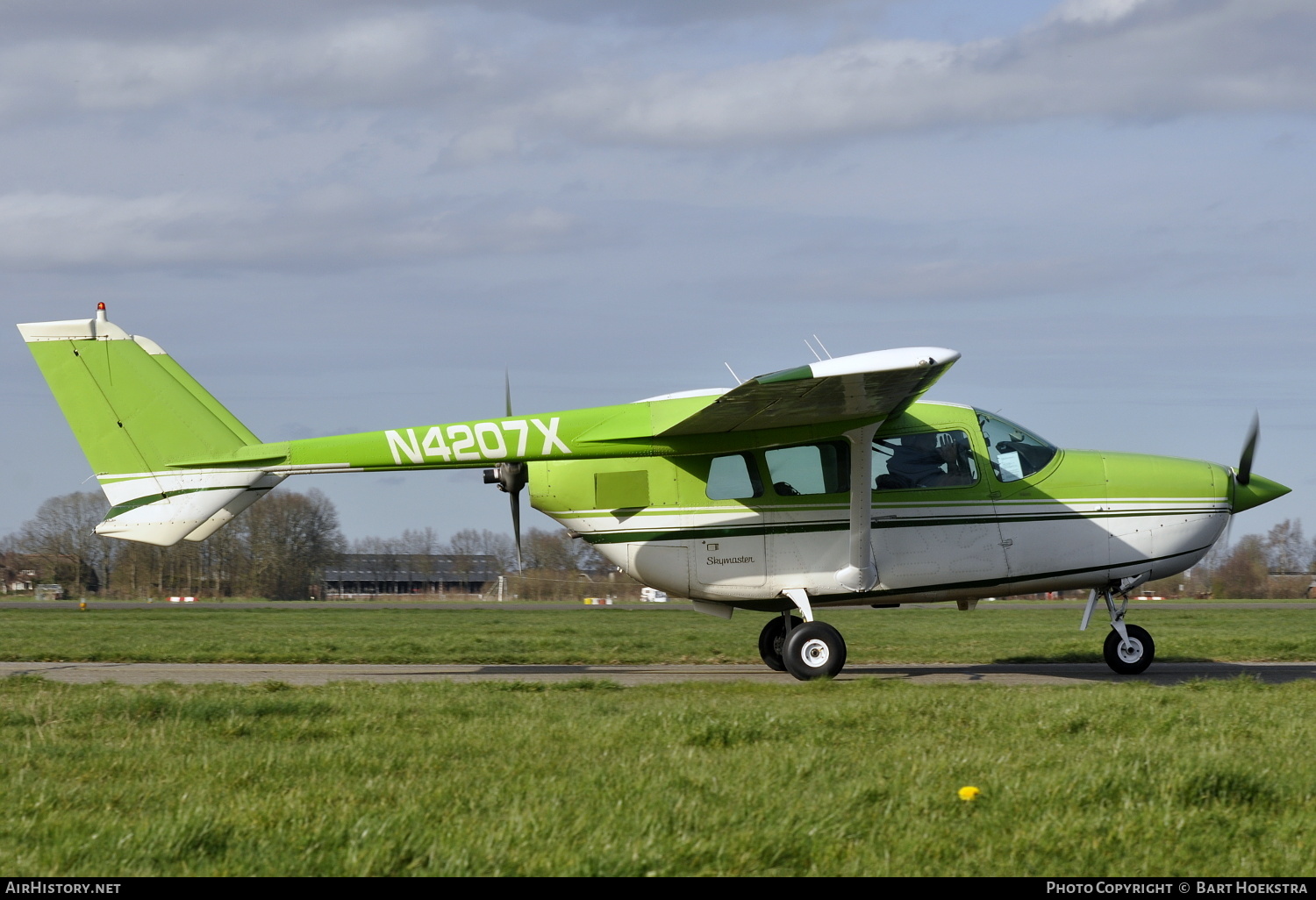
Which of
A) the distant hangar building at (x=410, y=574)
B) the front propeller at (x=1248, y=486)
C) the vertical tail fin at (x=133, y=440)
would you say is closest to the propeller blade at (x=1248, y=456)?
the front propeller at (x=1248, y=486)

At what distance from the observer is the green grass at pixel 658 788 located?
4.73 m

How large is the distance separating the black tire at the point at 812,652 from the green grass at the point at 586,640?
3.50 meters

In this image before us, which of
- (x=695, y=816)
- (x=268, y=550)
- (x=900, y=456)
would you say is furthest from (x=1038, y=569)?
(x=268, y=550)

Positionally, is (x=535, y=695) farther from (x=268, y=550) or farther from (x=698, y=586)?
(x=268, y=550)

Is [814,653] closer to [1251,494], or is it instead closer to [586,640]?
[1251,494]

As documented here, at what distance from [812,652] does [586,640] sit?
304 inches

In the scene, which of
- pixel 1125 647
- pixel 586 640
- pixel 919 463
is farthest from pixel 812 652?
pixel 586 640

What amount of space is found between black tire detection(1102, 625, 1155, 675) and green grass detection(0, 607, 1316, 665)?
2.23 m

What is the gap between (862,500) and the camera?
12938 mm

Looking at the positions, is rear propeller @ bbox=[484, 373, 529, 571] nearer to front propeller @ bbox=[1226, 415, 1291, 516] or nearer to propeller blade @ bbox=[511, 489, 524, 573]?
propeller blade @ bbox=[511, 489, 524, 573]

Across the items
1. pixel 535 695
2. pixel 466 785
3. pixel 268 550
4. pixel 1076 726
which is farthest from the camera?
pixel 268 550

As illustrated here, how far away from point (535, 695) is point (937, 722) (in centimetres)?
411

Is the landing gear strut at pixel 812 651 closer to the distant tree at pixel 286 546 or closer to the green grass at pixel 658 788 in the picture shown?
the green grass at pixel 658 788

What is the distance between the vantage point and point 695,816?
5270mm
